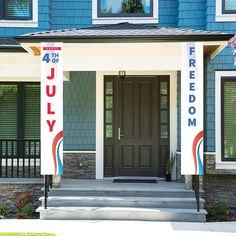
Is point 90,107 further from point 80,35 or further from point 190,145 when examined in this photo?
point 190,145

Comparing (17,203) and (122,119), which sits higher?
(122,119)

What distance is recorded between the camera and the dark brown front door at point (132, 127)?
479 inches

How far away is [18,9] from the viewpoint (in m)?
12.2

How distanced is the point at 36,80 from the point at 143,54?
3293 millimetres

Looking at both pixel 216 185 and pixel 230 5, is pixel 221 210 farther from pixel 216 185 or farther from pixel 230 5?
pixel 230 5

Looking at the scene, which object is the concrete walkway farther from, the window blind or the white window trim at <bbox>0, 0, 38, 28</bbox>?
the white window trim at <bbox>0, 0, 38, 28</bbox>

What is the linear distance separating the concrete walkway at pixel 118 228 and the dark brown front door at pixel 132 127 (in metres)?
3.23

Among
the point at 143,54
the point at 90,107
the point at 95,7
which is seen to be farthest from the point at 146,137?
the point at 95,7

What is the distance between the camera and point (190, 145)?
917cm

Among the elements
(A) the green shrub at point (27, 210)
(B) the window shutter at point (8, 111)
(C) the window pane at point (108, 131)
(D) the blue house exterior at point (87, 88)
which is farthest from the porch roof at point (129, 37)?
(A) the green shrub at point (27, 210)

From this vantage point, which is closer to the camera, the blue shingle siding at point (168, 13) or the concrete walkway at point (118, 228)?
the concrete walkway at point (118, 228)

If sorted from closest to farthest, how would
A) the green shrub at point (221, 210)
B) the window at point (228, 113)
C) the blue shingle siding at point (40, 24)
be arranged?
1. the green shrub at point (221, 210)
2. the window at point (228, 113)
3. the blue shingle siding at point (40, 24)

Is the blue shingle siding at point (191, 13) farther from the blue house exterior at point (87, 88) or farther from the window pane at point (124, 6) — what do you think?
the window pane at point (124, 6)

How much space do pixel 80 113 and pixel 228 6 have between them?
179 inches
